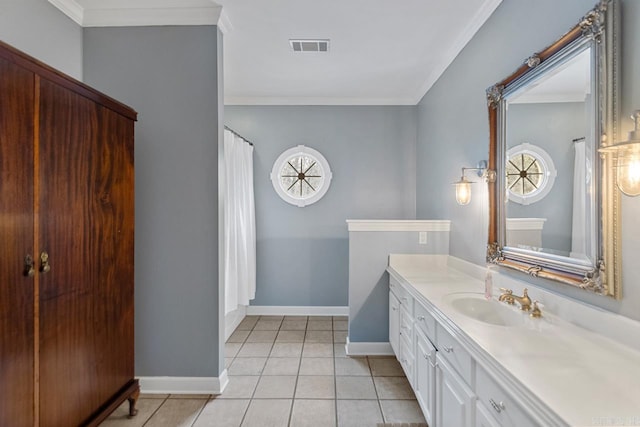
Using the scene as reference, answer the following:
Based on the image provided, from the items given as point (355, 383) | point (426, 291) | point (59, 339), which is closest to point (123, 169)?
point (59, 339)

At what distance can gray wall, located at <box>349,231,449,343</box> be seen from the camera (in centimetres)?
284

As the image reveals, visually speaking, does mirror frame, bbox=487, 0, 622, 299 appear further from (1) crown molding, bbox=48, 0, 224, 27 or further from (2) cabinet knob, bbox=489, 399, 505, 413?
(1) crown molding, bbox=48, 0, 224, 27

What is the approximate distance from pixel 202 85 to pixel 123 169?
833mm

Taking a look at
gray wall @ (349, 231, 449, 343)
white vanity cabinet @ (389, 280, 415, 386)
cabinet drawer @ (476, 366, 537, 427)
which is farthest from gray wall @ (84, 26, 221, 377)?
cabinet drawer @ (476, 366, 537, 427)

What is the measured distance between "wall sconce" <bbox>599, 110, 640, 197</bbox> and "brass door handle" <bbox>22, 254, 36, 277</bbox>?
2.25 metres

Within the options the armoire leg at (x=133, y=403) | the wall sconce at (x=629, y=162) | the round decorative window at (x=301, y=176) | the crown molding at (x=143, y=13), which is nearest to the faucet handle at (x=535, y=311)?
the wall sconce at (x=629, y=162)

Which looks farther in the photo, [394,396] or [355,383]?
[355,383]

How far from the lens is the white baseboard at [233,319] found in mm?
3332

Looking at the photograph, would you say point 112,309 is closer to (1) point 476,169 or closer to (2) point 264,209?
(2) point 264,209

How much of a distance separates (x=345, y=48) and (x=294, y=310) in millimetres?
3001

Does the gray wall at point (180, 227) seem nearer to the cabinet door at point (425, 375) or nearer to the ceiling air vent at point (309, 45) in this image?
the ceiling air vent at point (309, 45)

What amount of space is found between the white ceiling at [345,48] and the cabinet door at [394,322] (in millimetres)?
2156

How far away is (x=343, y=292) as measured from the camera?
13.1ft

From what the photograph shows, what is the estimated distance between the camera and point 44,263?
1.39m
